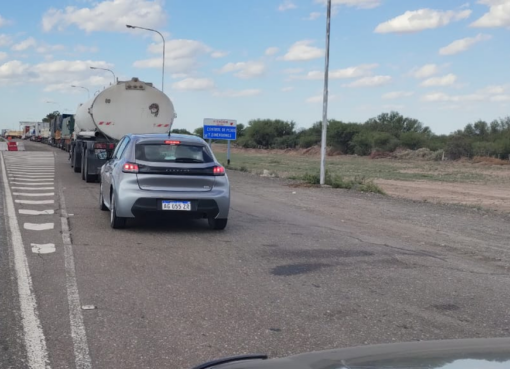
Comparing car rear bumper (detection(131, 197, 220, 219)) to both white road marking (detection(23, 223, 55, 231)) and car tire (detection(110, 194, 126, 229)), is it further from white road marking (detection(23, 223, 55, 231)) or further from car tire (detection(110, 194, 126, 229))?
white road marking (detection(23, 223, 55, 231))

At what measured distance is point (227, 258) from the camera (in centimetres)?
891

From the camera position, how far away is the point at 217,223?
11297 mm

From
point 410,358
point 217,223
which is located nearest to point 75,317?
point 410,358

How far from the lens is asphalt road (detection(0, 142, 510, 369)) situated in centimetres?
539

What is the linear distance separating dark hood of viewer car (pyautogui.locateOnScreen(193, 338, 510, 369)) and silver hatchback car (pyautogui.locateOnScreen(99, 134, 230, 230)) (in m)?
7.98

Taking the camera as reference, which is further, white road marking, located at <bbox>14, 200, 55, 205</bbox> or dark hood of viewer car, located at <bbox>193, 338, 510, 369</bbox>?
white road marking, located at <bbox>14, 200, 55, 205</bbox>

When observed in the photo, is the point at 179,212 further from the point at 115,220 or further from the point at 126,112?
the point at 126,112

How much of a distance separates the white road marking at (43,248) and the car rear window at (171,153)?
215cm

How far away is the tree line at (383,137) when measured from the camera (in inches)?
2825

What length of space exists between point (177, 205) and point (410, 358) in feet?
26.9

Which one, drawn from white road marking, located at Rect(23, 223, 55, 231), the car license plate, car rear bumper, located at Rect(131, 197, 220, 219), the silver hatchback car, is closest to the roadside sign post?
white road marking, located at Rect(23, 223, 55, 231)

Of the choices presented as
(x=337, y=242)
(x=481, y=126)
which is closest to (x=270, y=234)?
(x=337, y=242)

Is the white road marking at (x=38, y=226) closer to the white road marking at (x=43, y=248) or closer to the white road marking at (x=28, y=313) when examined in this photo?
the white road marking at (x=28, y=313)

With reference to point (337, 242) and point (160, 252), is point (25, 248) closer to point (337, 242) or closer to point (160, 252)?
point (160, 252)
